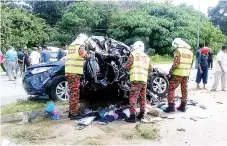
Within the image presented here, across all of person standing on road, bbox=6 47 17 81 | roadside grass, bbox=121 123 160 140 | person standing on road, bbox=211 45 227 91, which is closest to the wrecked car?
roadside grass, bbox=121 123 160 140

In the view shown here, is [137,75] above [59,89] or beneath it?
above

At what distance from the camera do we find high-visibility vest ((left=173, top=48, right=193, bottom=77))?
8641mm

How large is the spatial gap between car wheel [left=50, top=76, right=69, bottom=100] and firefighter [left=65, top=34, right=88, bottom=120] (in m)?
0.96

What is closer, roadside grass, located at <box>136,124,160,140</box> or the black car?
roadside grass, located at <box>136,124,160,140</box>

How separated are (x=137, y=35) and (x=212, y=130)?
72.3 feet

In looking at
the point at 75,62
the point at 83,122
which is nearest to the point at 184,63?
the point at 75,62

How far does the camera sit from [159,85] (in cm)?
970

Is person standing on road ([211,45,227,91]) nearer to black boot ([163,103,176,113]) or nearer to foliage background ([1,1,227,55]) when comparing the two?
black boot ([163,103,176,113])

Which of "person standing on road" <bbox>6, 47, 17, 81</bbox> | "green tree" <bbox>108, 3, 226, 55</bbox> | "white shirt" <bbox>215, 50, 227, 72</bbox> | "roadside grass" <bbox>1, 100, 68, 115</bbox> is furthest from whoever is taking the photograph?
"green tree" <bbox>108, 3, 226, 55</bbox>

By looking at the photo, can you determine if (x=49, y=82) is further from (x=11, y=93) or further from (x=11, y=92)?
(x=11, y=92)

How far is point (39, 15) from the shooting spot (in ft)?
121

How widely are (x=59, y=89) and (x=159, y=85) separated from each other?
2591mm

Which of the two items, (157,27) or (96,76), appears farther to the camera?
(157,27)

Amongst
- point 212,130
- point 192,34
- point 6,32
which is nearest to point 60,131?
point 212,130
